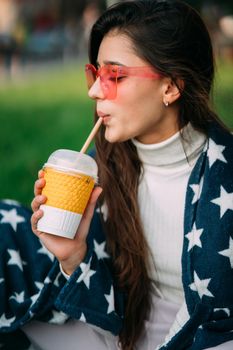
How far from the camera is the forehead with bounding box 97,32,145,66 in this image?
8.21ft

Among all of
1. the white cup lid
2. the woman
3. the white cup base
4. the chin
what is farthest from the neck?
the white cup base

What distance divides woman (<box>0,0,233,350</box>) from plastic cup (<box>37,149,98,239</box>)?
0.15ft

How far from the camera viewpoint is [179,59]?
8.32 ft

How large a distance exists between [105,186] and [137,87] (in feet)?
1.70

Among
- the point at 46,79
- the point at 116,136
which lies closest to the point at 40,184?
the point at 116,136

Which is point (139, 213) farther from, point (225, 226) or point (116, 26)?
point (116, 26)

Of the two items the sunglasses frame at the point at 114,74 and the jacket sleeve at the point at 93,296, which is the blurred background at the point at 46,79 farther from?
the jacket sleeve at the point at 93,296

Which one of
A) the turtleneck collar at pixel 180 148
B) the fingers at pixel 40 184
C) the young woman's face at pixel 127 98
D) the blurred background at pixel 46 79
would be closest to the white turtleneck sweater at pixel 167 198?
the turtleneck collar at pixel 180 148

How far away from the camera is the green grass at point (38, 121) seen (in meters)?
4.81

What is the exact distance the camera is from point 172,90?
102 inches

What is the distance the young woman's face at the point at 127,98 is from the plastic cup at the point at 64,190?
0.26m

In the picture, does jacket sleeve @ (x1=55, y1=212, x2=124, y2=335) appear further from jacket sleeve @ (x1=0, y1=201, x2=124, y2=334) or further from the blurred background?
the blurred background

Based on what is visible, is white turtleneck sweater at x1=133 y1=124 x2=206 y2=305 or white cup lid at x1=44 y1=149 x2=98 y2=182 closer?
white cup lid at x1=44 y1=149 x2=98 y2=182

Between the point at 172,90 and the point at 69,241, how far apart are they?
73 centimetres
